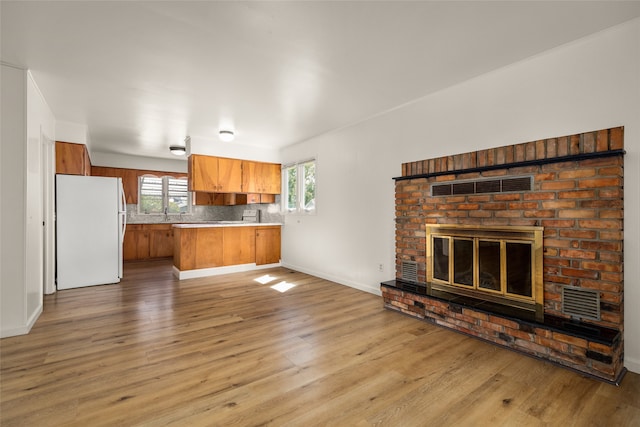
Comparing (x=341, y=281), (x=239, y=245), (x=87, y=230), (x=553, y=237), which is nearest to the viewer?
(x=553, y=237)

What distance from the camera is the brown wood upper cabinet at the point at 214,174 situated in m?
5.38

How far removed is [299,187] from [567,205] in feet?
13.8

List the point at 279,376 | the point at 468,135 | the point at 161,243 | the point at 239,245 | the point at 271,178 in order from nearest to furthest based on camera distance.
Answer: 1. the point at 279,376
2. the point at 468,135
3. the point at 239,245
4. the point at 271,178
5. the point at 161,243

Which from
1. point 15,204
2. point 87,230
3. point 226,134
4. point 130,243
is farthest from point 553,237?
point 130,243

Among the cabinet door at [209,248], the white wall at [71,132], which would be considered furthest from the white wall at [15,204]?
the cabinet door at [209,248]

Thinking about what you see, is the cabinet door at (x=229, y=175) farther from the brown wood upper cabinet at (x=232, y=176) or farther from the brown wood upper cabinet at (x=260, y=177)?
the brown wood upper cabinet at (x=260, y=177)

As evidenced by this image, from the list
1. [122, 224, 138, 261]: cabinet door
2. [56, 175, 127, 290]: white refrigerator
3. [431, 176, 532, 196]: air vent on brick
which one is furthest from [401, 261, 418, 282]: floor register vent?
[122, 224, 138, 261]: cabinet door

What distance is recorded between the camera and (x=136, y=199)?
7.37m

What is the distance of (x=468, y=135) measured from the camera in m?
3.09

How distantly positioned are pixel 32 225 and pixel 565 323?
4.76 meters

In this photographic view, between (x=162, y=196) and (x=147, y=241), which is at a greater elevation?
(x=162, y=196)

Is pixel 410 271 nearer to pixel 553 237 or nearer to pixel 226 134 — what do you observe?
pixel 553 237

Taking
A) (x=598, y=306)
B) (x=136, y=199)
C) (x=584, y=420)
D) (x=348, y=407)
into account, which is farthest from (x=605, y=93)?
(x=136, y=199)

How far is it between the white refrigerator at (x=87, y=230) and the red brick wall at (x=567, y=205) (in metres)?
4.83
